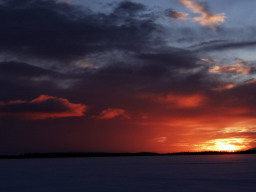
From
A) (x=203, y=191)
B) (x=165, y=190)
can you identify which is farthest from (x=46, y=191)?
(x=203, y=191)

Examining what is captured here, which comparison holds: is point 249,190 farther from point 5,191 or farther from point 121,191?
point 5,191

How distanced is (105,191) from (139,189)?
3.46m

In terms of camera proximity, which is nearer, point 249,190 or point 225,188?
point 249,190

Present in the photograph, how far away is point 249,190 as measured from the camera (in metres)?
33.2

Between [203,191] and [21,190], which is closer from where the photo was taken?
[203,191]

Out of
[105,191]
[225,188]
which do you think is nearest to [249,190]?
[225,188]

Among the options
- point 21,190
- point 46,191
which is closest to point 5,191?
point 21,190

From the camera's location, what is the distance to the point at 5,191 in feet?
116

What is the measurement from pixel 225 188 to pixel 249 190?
2957 millimetres

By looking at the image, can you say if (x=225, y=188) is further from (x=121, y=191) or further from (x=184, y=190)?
(x=121, y=191)

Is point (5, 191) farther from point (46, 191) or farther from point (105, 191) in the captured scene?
point (105, 191)

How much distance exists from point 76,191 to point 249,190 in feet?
A: 53.9

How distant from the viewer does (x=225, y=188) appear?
1405 inches

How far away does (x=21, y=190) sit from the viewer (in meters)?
36.4
